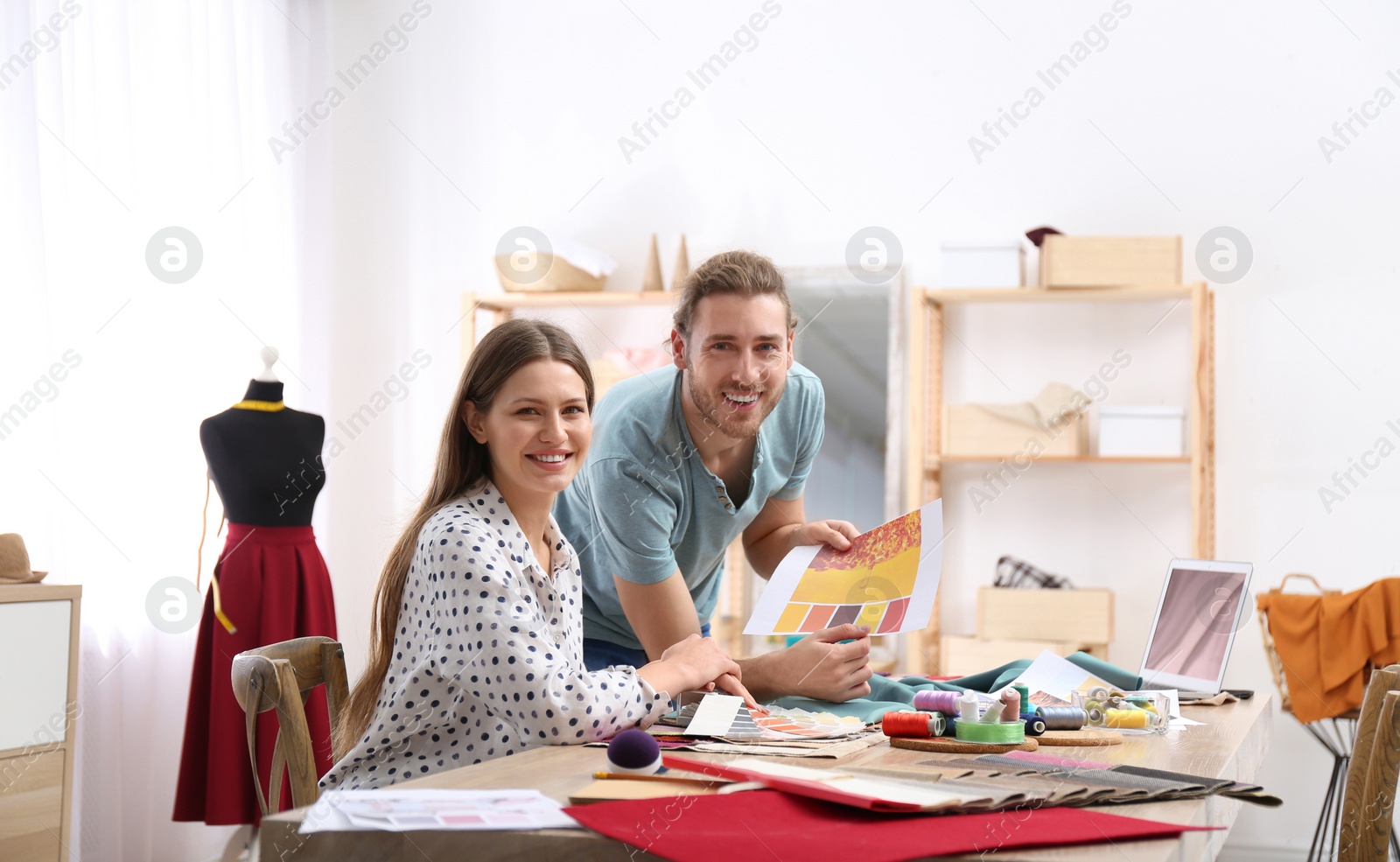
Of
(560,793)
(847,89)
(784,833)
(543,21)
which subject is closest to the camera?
(784,833)

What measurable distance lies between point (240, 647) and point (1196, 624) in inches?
81.5

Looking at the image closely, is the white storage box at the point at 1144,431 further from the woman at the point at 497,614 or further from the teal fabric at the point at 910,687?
the woman at the point at 497,614

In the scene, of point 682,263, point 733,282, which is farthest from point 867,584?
point 682,263

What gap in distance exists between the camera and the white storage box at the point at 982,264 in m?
3.41

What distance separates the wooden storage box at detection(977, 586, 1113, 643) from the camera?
10.6ft

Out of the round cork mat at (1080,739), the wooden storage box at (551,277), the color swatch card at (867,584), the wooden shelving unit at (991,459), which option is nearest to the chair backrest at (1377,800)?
the round cork mat at (1080,739)

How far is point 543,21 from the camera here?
4051mm

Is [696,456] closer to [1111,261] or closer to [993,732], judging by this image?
[993,732]

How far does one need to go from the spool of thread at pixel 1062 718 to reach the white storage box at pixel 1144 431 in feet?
6.95

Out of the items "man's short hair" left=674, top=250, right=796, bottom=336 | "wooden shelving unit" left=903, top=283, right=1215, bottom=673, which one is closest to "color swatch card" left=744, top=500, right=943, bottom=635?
"man's short hair" left=674, top=250, right=796, bottom=336

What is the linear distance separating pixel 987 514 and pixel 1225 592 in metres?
1.97

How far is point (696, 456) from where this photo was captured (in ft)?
5.81

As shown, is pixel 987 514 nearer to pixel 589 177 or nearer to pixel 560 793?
pixel 589 177

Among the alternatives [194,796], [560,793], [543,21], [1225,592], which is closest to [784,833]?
[560,793]
